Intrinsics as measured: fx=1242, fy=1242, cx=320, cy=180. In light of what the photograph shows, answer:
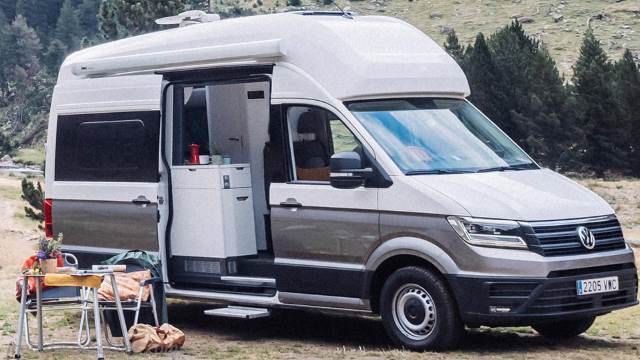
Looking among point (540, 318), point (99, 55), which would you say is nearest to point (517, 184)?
point (540, 318)

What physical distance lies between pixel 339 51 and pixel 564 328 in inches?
116

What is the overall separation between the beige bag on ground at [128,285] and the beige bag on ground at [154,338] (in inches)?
10.0

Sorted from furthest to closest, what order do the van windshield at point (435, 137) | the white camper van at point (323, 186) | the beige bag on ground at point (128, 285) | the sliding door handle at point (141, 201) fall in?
the sliding door handle at point (141, 201) → the beige bag on ground at point (128, 285) → the van windshield at point (435, 137) → the white camper van at point (323, 186)

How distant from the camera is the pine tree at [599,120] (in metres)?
45.2

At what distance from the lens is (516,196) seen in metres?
9.28

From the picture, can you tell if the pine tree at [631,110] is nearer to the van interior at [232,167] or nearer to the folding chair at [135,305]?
the van interior at [232,167]

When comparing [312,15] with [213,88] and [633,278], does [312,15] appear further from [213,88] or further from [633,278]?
[633,278]

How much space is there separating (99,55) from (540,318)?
547cm

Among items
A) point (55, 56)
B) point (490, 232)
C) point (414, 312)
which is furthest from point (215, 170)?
point (55, 56)

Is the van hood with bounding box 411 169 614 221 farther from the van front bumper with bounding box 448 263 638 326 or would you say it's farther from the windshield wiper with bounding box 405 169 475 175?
the van front bumper with bounding box 448 263 638 326

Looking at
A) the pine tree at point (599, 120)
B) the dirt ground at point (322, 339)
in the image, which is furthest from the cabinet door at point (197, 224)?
the pine tree at point (599, 120)

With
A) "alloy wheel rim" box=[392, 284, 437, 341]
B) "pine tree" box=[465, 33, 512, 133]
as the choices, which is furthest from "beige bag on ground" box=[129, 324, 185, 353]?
"pine tree" box=[465, 33, 512, 133]

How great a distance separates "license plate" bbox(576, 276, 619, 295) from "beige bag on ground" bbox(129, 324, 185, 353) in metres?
3.22

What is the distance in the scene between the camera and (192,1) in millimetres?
92375
